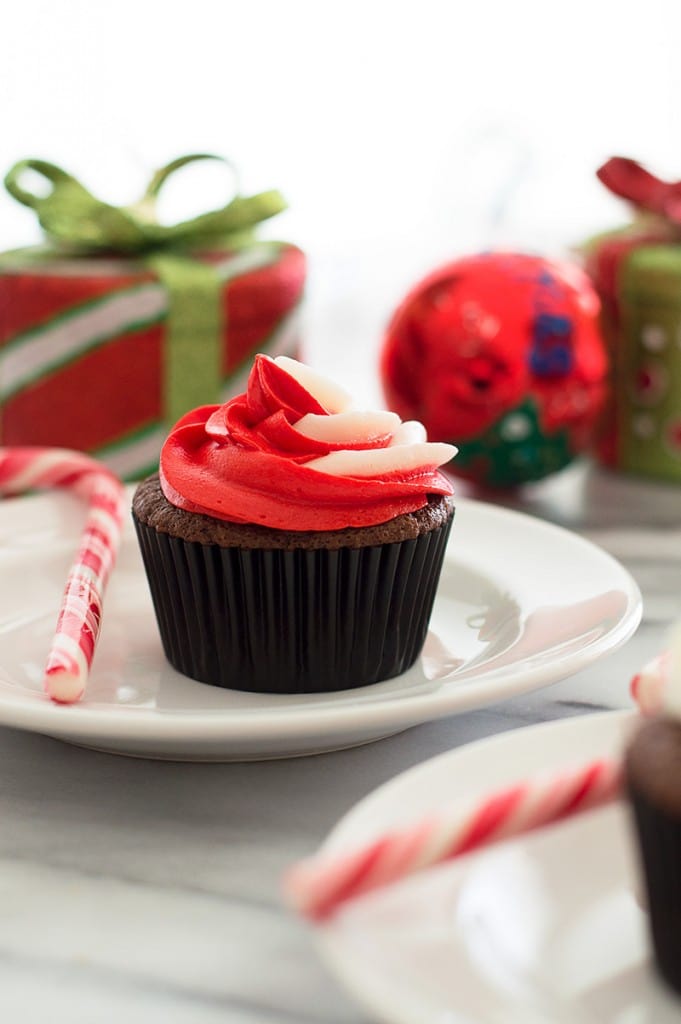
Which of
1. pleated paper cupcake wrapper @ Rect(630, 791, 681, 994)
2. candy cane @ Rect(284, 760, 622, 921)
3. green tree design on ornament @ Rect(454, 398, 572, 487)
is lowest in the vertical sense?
green tree design on ornament @ Rect(454, 398, 572, 487)

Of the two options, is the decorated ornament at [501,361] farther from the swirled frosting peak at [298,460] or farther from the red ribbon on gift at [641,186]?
the swirled frosting peak at [298,460]

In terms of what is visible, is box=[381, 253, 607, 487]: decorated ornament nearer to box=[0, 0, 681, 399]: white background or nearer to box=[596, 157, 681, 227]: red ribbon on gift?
box=[596, 157, 681, 227]: red ribbon on gift

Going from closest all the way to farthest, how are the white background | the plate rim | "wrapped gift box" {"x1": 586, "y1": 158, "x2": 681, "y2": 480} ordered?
the plate rim < "wrapped gift box" {"x1": 586, "y1": 158, "x2": 681, "y2": 480} < the white background

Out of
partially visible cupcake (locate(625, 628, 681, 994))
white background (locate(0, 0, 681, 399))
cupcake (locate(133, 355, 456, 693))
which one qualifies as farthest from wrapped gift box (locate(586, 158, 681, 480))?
partially visible cupcake (locate(625, 628, 681, 994))

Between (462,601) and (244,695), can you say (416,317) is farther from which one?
(244,695)

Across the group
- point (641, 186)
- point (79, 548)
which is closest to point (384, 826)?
point (79, 548)

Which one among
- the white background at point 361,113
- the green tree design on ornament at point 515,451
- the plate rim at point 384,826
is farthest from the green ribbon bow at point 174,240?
the plate rim at point 384,826

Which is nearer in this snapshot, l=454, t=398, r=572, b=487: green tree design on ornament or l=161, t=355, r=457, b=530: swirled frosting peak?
l=161, t=355, r=457, b=530: swirled frosting peak
